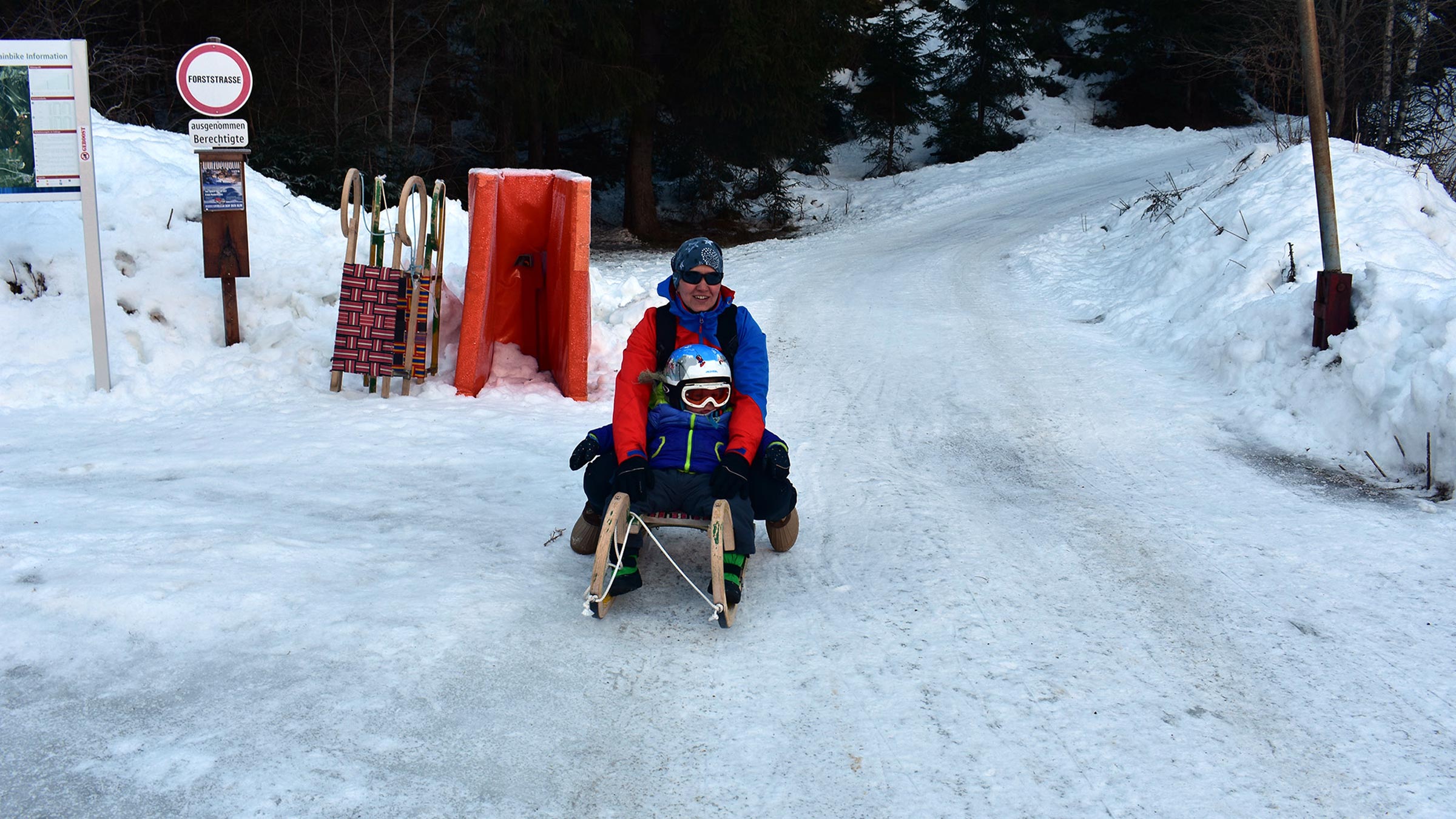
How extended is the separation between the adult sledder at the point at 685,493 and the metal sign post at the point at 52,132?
15.0 ft

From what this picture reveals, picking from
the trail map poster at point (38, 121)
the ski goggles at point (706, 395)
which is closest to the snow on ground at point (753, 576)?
the ski goggles at point (706, 395)

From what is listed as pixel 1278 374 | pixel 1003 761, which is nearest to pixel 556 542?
pixel 1003 761

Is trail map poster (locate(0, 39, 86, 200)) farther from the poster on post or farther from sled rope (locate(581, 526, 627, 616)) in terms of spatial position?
sled rope (locate(581, 526, 627, 616))

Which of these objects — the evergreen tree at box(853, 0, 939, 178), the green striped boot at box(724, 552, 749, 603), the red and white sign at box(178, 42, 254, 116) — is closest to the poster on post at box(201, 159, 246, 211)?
the red and white sign at box(178, 42, 254, 116)

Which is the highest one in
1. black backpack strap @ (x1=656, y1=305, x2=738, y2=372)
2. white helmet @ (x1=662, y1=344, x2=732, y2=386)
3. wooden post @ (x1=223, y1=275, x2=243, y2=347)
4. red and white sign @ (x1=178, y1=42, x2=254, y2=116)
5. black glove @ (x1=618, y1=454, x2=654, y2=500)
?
red and white sign @ (x1=178, y1=42, x2=254, y2=116)

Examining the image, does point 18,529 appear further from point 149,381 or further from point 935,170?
point 935,170

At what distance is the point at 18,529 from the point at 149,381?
3044 millimetres

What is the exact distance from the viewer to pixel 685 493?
177 inches

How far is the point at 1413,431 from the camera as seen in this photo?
235 inches

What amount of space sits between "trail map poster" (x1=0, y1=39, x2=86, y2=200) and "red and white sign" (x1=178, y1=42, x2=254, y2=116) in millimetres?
698

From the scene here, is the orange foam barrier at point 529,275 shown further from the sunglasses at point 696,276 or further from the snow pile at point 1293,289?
the snow pile at point 1293,289

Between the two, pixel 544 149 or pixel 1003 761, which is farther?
pixel 544 149

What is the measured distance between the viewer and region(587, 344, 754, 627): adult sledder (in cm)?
415

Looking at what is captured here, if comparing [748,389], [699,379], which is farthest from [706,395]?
[748,389]
